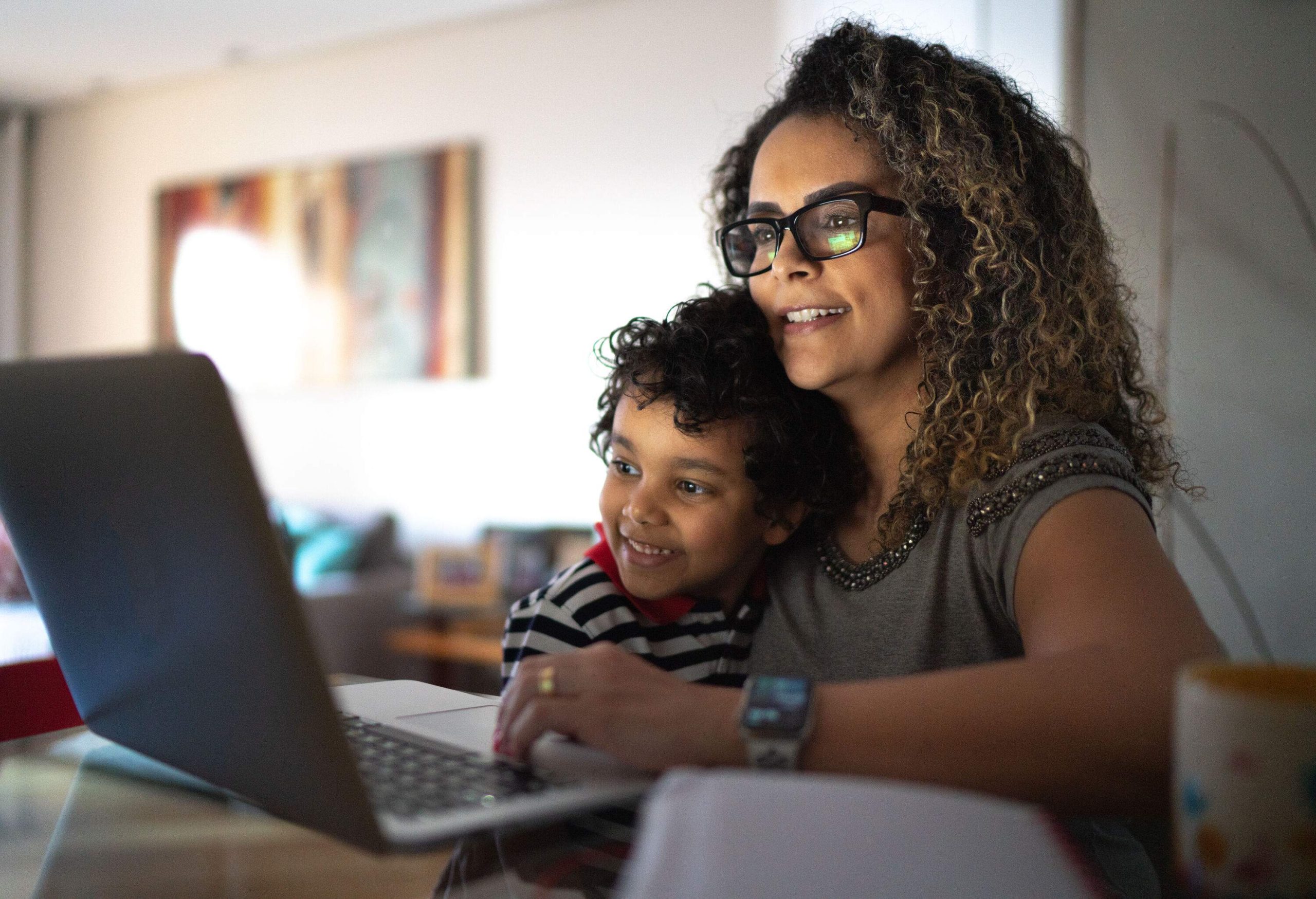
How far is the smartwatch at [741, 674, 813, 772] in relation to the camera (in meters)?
0.73

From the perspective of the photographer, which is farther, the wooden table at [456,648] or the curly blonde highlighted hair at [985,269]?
the wooden table at [456,648]

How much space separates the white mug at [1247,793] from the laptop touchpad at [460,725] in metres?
0.52

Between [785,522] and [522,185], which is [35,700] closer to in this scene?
[785,522]

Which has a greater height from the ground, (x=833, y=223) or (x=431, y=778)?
(x=833, y=223)

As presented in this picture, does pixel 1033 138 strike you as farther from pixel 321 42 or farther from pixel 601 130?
pixel 321 42

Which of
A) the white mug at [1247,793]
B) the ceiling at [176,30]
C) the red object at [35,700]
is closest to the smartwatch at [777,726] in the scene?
the white mug at [1247,793]

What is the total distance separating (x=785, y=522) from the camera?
4.24ft

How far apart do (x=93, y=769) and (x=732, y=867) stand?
0.76 m

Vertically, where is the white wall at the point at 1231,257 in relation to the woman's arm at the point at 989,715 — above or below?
above

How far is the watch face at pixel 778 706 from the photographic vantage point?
2.41 ft

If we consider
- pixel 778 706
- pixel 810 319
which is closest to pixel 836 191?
pixel 810 319

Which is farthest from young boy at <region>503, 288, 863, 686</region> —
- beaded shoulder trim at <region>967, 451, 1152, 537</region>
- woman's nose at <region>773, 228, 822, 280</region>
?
beaded shoulder trim at <region>967, 451, 1152, 537</region>

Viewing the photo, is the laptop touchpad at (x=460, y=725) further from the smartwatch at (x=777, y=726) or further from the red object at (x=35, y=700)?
the red object at (x=35, y=700)

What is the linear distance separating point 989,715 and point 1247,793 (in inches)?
9.7
